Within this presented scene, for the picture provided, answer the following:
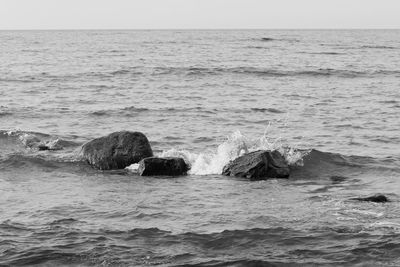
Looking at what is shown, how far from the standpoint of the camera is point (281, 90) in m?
36.0

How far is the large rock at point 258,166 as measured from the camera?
16062 millimetres

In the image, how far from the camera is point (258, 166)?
52.7 feet

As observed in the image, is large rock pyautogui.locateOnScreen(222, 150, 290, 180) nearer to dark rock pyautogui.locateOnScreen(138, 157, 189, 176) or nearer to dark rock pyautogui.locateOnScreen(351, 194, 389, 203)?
dark rock pyautogui.locateOnScreen(138, 157, 189, 176)

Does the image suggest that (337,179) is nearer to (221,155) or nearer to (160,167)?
(221,155)

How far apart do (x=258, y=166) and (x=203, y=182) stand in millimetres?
1379

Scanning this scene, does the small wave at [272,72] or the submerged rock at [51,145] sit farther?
the small wave at [272,72]

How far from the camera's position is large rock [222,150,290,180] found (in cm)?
1606

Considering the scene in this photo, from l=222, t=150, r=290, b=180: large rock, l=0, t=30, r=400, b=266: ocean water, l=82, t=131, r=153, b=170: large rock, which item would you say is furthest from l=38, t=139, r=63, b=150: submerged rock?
l=222, t=150, r=290, b=180: large rock

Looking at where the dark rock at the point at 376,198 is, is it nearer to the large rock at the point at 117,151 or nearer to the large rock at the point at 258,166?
the large rock at the point at 258,166

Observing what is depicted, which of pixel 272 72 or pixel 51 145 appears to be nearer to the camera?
pixel 51 145

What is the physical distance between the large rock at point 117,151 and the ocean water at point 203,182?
1.26 ft

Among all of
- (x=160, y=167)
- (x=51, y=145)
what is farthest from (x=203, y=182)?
(x=51, y=145)

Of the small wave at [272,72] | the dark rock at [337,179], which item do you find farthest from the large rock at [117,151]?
the small wave at [272,72]

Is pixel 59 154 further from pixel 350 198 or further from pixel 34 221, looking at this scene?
pixel 350 198
